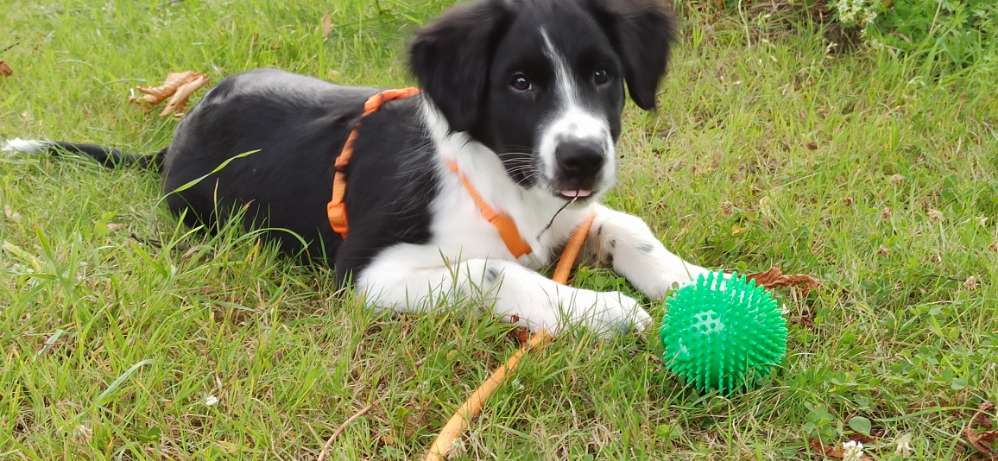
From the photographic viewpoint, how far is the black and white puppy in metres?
2.62

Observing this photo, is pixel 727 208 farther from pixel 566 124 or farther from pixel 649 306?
pixel 566 124

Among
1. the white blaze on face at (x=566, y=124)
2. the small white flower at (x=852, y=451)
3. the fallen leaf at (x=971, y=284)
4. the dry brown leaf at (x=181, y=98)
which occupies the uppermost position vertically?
the white blaze on face at (x=566, y=124)

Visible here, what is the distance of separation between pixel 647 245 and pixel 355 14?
110 inches

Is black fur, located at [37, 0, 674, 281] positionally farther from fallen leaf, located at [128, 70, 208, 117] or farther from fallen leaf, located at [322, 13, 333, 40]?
fallen leaf, located at [322, 13, 333, 40]

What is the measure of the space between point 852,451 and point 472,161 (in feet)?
4.49

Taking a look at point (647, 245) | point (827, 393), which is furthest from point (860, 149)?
point (827, 393)

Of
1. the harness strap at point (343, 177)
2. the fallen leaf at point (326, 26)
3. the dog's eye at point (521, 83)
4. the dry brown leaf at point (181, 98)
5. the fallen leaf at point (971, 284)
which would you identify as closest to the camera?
the dog's eye at point (521, 83)

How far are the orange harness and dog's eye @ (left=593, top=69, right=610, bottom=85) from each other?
0.50 metres

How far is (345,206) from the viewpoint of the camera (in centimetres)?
308

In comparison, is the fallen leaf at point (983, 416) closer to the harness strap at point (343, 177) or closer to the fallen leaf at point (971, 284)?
the fallen leaf at point (971, 284)

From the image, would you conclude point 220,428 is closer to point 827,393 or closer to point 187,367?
point 187,367

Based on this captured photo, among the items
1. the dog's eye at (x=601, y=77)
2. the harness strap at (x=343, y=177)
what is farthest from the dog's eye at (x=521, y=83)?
the harness strap at (x=343, y=177)

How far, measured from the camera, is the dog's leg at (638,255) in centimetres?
290

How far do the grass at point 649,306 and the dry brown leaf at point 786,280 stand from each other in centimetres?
3
